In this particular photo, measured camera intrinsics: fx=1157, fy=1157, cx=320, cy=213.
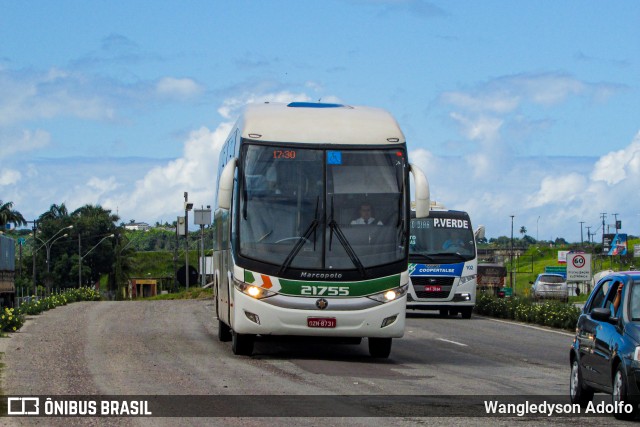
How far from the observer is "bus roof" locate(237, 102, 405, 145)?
59.3ft

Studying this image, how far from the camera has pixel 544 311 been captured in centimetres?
3120

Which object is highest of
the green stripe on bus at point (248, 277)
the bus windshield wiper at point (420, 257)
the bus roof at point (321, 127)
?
the bus roof at point (321, 127)

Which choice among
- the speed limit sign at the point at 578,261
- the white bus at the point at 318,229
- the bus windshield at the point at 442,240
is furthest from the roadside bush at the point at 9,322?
the speed limit sign at the point at 578,261

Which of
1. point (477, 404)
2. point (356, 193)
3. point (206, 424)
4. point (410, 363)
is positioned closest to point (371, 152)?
point (356, 193)

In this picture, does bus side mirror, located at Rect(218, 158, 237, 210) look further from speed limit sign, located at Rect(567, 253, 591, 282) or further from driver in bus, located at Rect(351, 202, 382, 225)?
speed limit sign, located at Rect(567, 253, 591, 282)

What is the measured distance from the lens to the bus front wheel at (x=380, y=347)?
18.8 meters

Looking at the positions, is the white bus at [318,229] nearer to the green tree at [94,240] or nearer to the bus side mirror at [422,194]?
the bus side mirror at [422,194]

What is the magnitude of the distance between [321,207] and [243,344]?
267cm

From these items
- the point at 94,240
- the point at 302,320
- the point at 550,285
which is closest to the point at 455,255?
the point at 302,320

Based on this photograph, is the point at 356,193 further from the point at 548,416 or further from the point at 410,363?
the point at 548,416

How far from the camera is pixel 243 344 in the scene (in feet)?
61.0

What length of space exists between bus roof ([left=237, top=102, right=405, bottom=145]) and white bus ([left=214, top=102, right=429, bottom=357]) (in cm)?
2

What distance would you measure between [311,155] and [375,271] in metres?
2.06

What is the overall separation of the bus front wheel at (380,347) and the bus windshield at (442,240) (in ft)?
43.0
